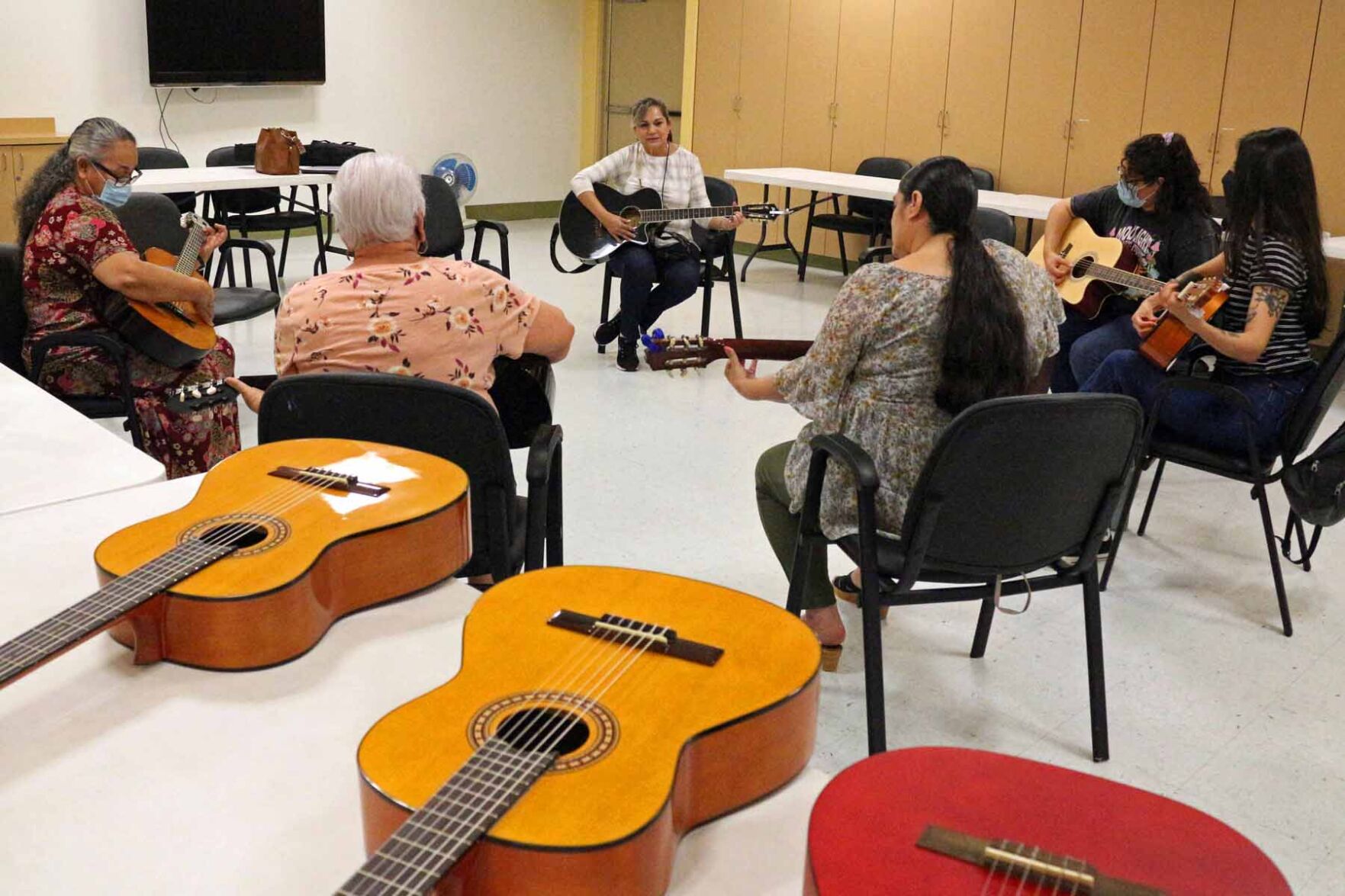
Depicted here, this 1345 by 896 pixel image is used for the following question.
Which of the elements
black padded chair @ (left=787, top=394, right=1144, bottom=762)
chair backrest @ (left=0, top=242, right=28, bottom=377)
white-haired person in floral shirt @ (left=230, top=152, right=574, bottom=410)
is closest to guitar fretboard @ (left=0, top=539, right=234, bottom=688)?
white-haired person in floral shirt @ (left=230, top=152, right=574, bottom=410)

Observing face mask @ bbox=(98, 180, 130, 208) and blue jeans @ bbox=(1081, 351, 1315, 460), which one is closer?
blue jeans @ bbox=(1081, 351, 1315, 460)

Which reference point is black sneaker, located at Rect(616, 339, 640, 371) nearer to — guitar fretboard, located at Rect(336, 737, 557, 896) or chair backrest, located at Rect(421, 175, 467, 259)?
chair backrest, located at Rect(421, 175, 467, 259)

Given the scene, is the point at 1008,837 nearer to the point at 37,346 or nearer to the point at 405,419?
the point at 405,419

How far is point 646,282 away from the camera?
5.29 meters

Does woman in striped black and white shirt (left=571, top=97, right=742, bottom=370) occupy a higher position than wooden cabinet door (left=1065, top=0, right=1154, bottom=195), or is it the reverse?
wooden cabinet door (left=1065, top=0, right=1154, bottom=195)

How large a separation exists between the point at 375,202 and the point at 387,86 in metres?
6.99

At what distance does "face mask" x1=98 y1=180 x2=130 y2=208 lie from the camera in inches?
137

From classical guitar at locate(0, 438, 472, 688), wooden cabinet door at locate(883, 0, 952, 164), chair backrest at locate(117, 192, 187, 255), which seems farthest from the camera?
wooden cabinet door at locate(883, 0, 952, 164)

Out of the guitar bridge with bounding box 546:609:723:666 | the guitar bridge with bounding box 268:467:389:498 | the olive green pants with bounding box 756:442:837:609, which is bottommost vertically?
the olive green pants with bounding box 756:442:837:609

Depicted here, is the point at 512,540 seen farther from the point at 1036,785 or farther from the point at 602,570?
the point at 1036,785

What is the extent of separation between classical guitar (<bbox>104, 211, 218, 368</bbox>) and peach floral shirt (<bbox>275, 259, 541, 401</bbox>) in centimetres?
120

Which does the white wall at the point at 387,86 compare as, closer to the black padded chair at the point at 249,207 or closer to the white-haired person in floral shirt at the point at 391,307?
the black padded chair at the point at 249,207

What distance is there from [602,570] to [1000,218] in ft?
11.2

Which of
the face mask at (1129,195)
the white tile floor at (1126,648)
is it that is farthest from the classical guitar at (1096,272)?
the white tile floor at (1126,648)
